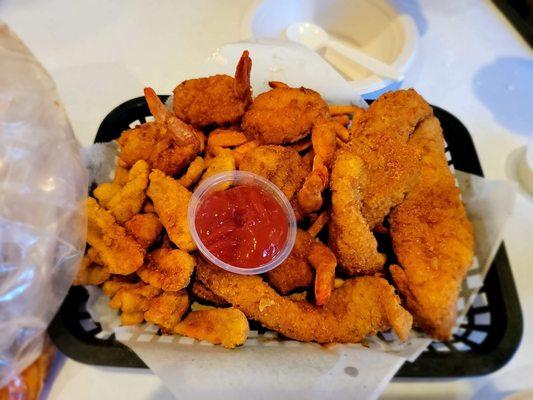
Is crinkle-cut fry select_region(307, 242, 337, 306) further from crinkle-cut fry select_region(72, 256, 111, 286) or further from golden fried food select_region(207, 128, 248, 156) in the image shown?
crinkle-cut fry select_region(72, 256, 111, 286)

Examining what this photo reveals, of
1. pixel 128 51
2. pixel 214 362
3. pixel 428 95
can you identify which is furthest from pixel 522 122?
pixel 128 51

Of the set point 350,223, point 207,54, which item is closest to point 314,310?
point 350,223

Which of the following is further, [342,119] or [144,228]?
[342,119]

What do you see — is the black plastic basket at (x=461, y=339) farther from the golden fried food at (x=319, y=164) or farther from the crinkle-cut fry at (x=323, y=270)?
the golden fried food at (x=319, y=164)

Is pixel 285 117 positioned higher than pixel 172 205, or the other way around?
pixel 285 117

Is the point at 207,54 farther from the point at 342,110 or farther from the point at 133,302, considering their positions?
the point at 133,302

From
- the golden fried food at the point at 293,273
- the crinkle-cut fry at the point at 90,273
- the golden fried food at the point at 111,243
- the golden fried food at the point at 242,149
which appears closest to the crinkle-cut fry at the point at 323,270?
the golden fried food at the point at 293,273
